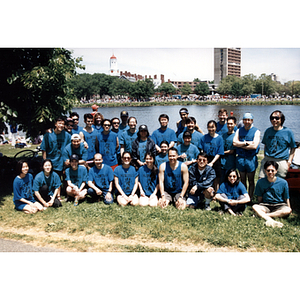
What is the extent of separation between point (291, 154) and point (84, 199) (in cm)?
487

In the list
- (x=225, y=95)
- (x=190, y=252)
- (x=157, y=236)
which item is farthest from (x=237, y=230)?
(x=225, y=95)

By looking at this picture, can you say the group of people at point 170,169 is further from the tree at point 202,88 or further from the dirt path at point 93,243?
the tree at point 202,88

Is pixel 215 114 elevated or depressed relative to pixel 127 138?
elevated

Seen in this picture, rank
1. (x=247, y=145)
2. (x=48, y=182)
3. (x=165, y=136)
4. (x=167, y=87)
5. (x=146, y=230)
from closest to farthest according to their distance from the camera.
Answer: (x=146, y=230) < (x=247, y=145) < (x=48, y=182) < (x=165, y=136) < (x=167, y=87)

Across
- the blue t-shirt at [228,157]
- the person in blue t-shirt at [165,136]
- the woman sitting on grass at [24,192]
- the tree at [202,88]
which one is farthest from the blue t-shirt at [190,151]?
the tree at [202,88]

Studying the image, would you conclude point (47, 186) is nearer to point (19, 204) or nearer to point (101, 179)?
point (19, 204)

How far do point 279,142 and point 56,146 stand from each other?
200 inches

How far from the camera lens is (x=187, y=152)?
643 cm

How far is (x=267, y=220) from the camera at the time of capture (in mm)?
5258

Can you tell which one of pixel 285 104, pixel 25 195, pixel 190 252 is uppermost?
pixel 285 104

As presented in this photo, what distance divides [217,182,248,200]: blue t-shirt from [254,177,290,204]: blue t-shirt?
0.31 m

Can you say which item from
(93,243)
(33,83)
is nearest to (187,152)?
(93,243)

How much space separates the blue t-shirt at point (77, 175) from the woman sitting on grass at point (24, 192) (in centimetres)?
84

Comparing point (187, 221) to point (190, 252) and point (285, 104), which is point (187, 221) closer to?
point (190, 252)
